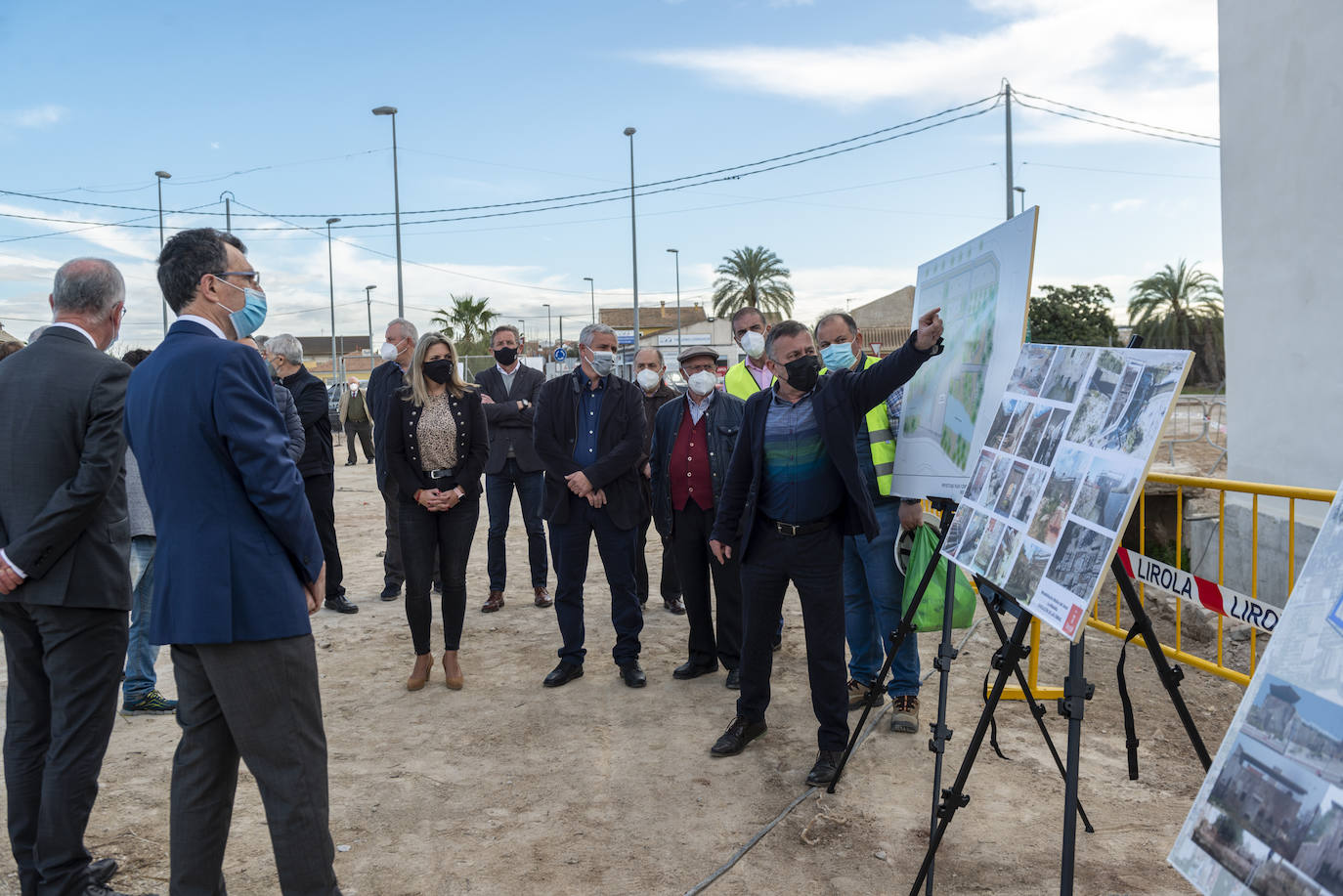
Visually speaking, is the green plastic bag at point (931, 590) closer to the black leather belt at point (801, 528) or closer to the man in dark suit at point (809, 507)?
the man in dark suit at point (809, 507)

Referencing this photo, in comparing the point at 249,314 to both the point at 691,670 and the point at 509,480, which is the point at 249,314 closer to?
the point at 691,670

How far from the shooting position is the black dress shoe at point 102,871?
3100mm

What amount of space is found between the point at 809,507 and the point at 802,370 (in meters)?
0.62

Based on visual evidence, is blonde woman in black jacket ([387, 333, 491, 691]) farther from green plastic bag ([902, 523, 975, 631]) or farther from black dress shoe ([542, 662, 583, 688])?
green plastic bag ([902, 523, 975, 631])

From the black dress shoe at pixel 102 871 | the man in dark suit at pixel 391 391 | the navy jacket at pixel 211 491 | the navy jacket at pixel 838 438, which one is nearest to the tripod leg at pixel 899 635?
the navy jacket at pixel 838 438

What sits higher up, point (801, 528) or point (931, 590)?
point (801, 528)

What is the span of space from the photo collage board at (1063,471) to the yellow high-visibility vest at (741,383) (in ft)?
9.51

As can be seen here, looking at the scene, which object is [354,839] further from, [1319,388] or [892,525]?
[1319,388]

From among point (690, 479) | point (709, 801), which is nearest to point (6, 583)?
point (709, 801)

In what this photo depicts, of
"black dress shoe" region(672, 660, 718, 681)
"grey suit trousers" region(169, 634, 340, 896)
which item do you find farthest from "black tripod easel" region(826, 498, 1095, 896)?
"grey suit trousers" region(169, 634, 340, 896)

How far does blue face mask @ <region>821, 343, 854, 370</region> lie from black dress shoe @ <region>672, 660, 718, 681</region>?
1981 millimetres

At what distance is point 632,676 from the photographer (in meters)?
5.29

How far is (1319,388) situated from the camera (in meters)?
6.96

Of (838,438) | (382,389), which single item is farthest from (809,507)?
(382,389)
